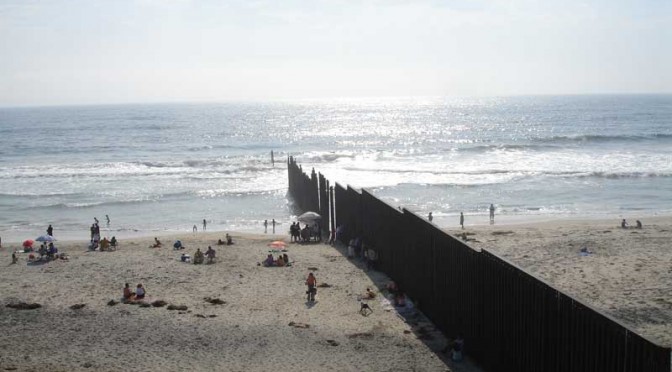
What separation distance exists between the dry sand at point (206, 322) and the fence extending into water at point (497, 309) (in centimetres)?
74

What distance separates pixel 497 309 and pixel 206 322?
24.5 feet

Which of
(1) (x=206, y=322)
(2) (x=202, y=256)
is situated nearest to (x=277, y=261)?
(2) (x=202, y=256)

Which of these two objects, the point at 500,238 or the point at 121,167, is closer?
the point at 500,238

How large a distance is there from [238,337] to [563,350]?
7804 millimetres

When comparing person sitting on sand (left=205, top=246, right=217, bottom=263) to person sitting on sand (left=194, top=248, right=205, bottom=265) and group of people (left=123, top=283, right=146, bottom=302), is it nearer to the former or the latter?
person sitting on sand (left=194, top=248, right=205, bottom=265)

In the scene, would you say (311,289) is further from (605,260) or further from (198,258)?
(605,260)

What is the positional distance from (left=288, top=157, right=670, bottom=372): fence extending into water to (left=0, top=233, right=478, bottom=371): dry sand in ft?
2.43

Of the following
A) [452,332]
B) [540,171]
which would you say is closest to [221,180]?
[540,171]

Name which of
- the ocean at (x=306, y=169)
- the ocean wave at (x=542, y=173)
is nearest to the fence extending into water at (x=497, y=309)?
the ocean at (x=306, y=169)

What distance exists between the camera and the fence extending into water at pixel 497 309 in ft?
29.6

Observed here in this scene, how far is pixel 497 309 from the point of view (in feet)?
40.3

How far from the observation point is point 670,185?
42.6m

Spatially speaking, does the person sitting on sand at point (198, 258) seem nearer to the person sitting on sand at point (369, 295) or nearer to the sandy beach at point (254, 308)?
the sandy beach at point (254, 308)

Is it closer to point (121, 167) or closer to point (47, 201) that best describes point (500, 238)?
point (47, 201)
